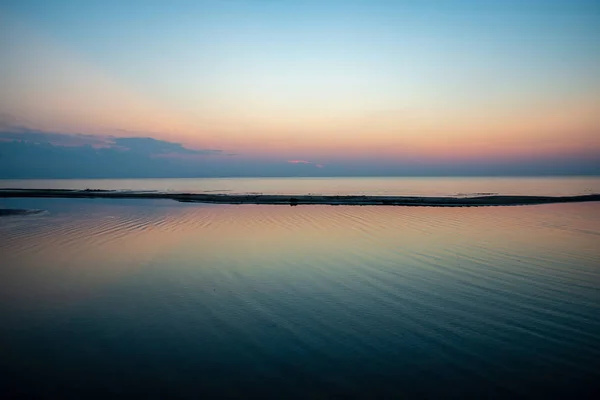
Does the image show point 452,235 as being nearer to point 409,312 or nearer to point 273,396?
point 409,312

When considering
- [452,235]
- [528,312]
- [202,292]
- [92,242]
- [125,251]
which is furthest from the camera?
[452,235]

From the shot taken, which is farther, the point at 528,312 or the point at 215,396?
the point at 528,312

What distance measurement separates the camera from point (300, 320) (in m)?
10.2

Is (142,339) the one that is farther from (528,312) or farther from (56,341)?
(528,312)

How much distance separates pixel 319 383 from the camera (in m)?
6.98

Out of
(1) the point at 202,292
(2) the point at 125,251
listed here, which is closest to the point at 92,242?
(2) the point at 125,251

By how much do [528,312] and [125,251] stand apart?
19270mm

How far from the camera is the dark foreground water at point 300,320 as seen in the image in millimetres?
7073

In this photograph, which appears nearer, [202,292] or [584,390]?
[584,390]

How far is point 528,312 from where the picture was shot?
10805 mm

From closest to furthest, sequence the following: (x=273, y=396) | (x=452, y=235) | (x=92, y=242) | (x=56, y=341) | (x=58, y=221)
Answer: (x=273, y=396) < (x=56, y=341) < (x=92, y=242) < (x=452, y=235) < (x=58, y=221)

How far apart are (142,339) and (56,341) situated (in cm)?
209

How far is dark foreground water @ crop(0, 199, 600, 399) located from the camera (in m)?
7.07

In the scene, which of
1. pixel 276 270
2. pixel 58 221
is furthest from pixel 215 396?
pixel 58 221
